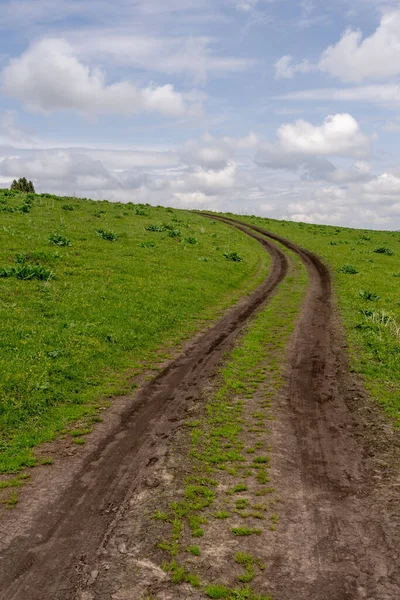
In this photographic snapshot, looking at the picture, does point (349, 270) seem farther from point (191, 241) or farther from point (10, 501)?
point (10, 501)

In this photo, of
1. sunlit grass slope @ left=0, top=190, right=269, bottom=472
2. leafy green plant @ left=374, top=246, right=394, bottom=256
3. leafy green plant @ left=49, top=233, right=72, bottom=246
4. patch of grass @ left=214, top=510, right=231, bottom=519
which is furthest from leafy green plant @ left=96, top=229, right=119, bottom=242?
leafy green plant @ left=374, top=246, right=394, bottom=256

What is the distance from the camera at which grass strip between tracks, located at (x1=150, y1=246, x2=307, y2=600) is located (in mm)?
7096

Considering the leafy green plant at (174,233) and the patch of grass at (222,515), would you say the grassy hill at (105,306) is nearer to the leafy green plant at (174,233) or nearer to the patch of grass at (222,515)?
the leafy green plant at (174,233)

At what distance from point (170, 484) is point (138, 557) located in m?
2.17

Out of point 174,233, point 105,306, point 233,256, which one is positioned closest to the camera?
point 105,306

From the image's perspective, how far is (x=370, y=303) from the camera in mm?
28094

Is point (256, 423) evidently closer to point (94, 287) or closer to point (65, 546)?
point (65, 546)

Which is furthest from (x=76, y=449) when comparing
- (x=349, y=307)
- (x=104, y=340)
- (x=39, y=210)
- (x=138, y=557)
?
(x=39, y=210)

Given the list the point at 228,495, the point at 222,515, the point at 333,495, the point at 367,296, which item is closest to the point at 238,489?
the point at 228,495

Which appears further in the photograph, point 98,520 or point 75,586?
point 98,520

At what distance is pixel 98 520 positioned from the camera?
8.45m

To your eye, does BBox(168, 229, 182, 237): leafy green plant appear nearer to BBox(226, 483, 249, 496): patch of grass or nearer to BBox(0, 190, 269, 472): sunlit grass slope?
BBox(0, 190, 269, 472): sunlit grass slope

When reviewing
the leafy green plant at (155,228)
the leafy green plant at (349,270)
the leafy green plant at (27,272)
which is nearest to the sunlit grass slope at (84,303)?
the leafy green plant at (27,272)

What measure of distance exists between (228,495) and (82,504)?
304 centimetres
